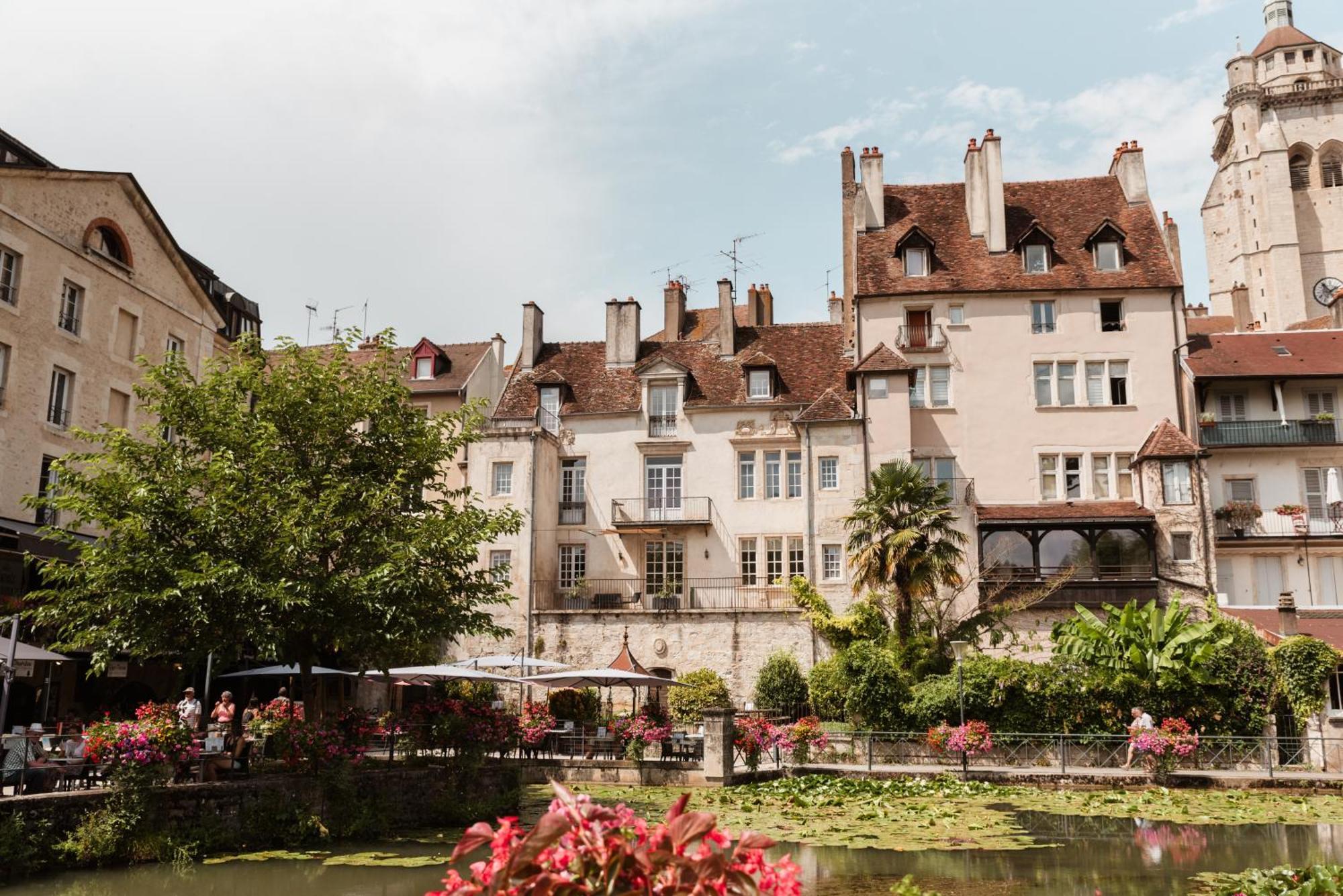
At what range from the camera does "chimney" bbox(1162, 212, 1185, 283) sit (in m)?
37.1

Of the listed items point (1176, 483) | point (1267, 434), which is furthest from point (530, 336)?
point (1267, 434)

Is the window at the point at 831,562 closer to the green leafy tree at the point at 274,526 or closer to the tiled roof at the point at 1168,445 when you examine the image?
the tiled roof at the point at 1168,445

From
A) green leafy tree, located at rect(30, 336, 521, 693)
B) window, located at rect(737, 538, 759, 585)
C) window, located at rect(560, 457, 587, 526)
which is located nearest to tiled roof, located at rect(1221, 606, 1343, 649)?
window, located at rect(737, 538, 759, 585)

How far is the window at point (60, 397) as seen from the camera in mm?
27031

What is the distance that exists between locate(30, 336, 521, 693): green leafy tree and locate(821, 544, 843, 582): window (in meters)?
16.9

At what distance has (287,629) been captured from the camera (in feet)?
59.9

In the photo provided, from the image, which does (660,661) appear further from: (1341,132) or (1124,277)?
(1341,132)

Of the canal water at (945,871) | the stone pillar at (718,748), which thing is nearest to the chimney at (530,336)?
the stone pillar at (718,748)

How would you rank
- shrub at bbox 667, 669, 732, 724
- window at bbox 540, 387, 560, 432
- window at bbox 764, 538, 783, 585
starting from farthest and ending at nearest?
window at bbox 540, 387, 560, 432 → window at bbox 764, 538, 783, 585 → shrub at bbox 667, 669, 732, 724

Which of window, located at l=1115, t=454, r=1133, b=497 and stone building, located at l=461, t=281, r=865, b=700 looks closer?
stone building, located at l=461, t=281, r=865, b=700

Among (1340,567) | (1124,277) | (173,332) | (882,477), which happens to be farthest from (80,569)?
(1340,567)

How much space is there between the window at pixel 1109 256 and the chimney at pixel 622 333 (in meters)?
16.3

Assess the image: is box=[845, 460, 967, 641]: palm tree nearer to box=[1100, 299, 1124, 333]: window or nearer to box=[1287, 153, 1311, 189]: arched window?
box=[1100, 299, 1124, 333]: window

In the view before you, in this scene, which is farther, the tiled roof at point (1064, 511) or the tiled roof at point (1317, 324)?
the tiled roof at point (1317, 324)
